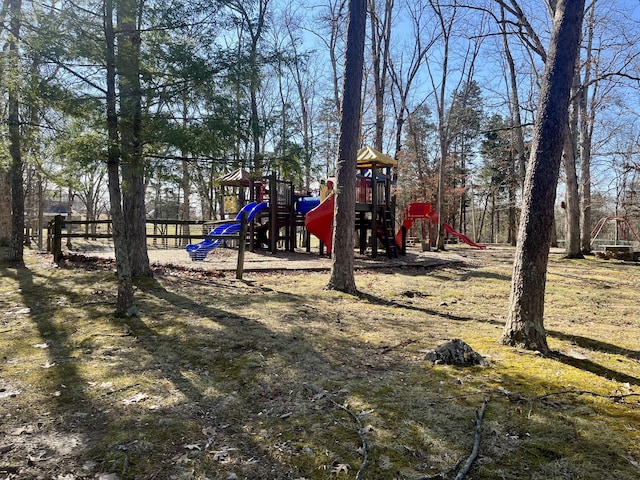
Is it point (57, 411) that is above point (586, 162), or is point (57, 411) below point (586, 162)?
below

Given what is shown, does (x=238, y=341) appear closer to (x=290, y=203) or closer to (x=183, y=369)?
(x=183, y=369)

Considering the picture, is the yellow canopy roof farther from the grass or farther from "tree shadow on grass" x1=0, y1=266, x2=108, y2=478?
"tree shadow on grass" x1=0, y1=266, x2=108, y2=478

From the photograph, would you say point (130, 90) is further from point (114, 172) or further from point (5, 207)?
point (5, 207)

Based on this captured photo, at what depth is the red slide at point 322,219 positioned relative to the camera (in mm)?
12516

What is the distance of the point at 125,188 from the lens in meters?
5.23

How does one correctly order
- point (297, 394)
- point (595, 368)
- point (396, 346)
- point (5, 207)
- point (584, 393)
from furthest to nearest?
point (5, 207) → point (396, 346) → point (595, 368) → point (297, 394) → point (584, 393)

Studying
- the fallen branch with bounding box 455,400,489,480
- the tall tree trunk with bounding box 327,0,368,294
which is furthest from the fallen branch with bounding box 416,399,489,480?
the tall tree trunk with bounding box 327,0,368,294

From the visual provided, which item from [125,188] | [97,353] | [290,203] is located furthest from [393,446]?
[290,203]

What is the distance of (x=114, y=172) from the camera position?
15.2 feet

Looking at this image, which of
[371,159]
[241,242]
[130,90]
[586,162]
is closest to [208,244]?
[241,242]

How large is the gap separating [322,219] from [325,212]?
0.26 meters

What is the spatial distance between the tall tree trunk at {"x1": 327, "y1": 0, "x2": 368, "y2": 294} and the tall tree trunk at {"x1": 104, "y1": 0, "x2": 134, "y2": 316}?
3356mm

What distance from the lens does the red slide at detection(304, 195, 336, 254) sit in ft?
41.1

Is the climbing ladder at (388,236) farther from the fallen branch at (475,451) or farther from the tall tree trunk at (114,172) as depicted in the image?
the fallen branch at (475,451)
